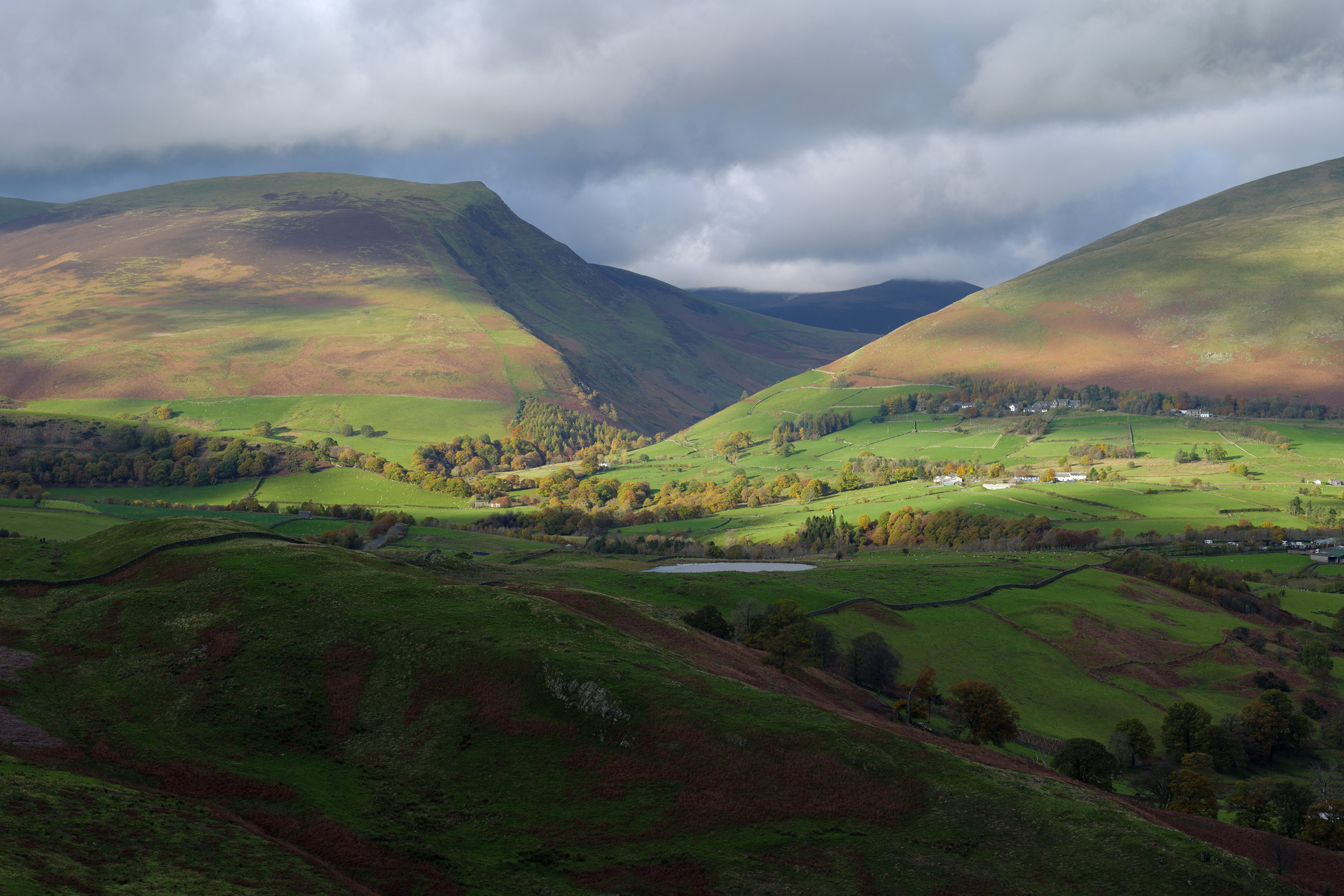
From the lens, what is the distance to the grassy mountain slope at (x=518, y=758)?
1534 inches

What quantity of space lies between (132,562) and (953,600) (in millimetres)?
107889

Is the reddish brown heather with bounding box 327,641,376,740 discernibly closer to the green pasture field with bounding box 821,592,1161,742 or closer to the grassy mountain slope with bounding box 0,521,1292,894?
the grassy mountain slope with bounding box 0,521,1292,894

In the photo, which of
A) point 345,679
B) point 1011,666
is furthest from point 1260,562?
point 345,679

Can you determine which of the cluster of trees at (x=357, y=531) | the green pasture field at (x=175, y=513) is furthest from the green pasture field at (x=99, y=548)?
the green pasture field at (x=175, y=513)

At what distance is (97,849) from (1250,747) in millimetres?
112011

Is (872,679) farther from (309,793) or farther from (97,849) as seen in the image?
(97,849)

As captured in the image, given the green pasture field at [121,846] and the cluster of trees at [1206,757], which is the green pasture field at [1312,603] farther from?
the green pasture field at [121,846]

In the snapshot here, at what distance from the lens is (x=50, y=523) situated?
13212 centimetres

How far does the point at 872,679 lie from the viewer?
95938mm

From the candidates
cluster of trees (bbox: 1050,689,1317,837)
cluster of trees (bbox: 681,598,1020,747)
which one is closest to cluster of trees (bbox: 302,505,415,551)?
cluster of trees (bbox: 681,598,1020,747)

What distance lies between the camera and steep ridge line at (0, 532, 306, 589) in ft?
215

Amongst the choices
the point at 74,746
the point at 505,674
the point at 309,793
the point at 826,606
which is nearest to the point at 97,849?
the point at 309,793

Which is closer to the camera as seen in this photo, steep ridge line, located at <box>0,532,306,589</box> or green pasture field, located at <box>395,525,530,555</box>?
steep ridge line, located at <box>0,532,306,589</box>

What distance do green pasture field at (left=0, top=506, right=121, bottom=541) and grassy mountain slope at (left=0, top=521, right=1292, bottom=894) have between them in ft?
243
